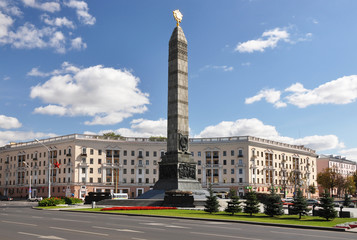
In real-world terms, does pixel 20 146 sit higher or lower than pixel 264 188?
higher

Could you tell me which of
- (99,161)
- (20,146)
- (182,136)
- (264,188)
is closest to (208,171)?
(264,188)

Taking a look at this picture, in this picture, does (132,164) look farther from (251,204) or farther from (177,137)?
(251,204)

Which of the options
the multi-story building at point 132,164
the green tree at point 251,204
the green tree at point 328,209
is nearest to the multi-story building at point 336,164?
the multi-story building at point 132,164

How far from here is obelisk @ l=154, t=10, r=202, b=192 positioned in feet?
148

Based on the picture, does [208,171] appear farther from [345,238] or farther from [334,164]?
[345,238]

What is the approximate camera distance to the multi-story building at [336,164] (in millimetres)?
148500

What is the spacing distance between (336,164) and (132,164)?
86.1 metres

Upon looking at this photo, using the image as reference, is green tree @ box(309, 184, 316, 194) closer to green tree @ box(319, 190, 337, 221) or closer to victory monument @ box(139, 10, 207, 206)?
victory monument @ box(139, 10, 207, 206)

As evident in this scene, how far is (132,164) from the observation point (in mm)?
105125

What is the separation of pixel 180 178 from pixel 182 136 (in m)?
4.77

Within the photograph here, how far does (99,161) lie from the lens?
332ft

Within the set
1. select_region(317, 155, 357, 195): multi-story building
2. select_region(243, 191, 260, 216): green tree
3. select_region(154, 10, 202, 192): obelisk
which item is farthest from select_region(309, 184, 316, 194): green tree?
select_region(243, 191, 260, 216): green tree

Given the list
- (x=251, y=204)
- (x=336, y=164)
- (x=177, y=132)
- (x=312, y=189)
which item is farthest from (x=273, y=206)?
Result: (x=336, y=164)

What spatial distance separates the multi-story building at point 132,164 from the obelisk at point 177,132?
50.0 metres
